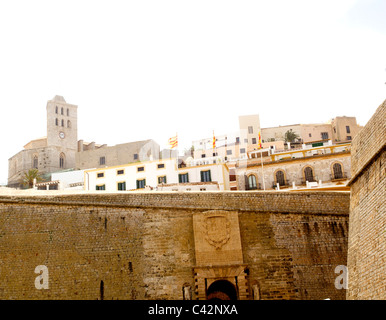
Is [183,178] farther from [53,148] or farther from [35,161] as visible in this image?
[35,161]

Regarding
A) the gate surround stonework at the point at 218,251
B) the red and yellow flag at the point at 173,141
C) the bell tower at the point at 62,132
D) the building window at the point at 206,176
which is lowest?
the gate surround stonework at the point at 218,251

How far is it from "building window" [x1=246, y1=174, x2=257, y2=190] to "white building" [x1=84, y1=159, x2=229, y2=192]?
163cm

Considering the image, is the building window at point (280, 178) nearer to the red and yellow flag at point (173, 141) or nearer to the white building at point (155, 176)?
the white building at point (155, 176)

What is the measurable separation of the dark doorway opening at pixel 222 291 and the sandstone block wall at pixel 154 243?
1.91 ft

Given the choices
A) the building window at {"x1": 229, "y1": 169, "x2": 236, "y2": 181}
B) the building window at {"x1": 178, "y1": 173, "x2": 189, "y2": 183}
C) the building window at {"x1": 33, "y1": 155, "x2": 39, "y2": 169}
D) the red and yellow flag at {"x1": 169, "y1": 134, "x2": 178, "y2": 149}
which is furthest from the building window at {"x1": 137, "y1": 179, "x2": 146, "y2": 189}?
the building window at {"x1": 33, "y1": 155, "x2": 39, "y2": 169}

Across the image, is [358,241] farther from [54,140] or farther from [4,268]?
[54,140]

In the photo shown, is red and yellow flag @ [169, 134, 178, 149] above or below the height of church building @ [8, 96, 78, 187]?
A: below

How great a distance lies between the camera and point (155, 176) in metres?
35.3

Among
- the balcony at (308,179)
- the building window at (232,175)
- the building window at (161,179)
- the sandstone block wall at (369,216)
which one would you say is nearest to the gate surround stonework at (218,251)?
the sandstone block wall at (369,216)

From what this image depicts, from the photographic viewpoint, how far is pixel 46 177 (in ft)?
202

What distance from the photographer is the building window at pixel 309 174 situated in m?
31.8

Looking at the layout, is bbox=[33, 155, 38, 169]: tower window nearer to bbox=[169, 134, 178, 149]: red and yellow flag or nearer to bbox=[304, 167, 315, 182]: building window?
bbox=[169, 134, 178, 149]: red and yellow flag

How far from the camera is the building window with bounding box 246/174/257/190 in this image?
3341 cm
